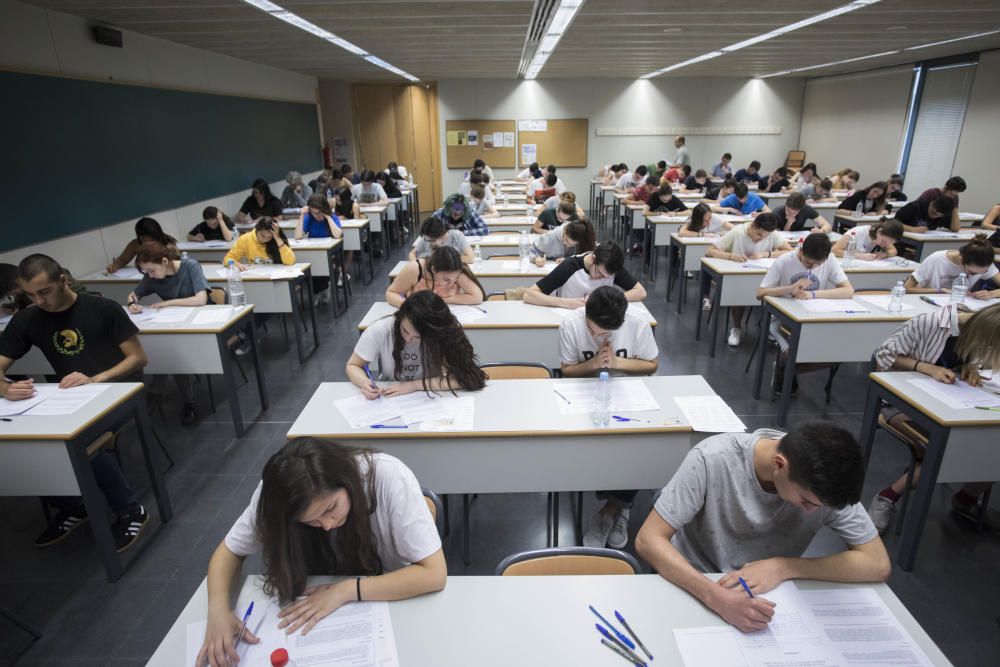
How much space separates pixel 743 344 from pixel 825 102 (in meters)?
11.8

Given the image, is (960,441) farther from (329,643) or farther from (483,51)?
(483,51)

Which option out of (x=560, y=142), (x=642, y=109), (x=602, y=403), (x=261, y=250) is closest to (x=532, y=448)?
(x=602, y=403)

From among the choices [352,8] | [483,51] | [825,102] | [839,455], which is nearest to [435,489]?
[839,455]

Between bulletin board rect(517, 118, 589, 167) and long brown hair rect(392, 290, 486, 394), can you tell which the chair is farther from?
bulletin board rect(517, 118, 589, 167)

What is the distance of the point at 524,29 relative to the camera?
6434 mm

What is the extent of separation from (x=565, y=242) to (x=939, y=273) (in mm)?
3073

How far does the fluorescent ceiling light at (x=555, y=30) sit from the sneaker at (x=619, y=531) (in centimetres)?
465

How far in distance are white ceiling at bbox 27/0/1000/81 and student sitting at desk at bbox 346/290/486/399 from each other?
11.7 ft

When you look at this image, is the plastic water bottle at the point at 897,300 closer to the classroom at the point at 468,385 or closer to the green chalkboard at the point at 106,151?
the classroom at the point at 468,385

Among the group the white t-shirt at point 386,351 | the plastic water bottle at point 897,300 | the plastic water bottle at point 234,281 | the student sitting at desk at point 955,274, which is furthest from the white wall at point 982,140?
the plastic water bottle at point 234,281

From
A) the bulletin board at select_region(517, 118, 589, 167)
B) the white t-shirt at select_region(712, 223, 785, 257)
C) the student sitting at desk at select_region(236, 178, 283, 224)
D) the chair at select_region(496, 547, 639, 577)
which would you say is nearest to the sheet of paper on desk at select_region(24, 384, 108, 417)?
the chair at select_region(496, 547, 639, 577)

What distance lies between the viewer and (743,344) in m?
5.77

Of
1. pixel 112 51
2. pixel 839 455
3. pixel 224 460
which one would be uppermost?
pixel 112 51

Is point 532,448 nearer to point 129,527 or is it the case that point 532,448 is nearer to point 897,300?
point 129,527
